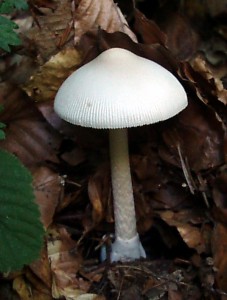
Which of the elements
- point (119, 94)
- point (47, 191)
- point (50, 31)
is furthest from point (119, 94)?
point (50, 31)

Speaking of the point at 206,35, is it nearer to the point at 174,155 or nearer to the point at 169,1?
the point at 169,1

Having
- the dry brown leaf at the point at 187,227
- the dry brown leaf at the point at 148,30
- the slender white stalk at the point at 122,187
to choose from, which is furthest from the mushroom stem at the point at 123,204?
the dry brown leaf at the point at 148,30

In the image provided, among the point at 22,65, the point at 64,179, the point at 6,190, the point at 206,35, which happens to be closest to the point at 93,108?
the point at 6,190

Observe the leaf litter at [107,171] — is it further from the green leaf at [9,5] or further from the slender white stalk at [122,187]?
the green leaf at [9,5]

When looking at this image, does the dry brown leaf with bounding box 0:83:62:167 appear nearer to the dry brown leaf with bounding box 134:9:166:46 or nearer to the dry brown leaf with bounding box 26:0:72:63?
the dry brown leaf with bounding box 26:0:72:63

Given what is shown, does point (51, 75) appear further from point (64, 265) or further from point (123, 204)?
point (64, 265)

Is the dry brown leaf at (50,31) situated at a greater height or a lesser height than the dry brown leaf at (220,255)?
greater

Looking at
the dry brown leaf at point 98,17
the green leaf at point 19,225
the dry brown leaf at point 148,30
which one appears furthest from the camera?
the dry brown leaf at point 98,17

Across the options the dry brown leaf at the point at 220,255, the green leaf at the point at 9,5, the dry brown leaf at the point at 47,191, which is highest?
the green leaf at the point at 9,5
